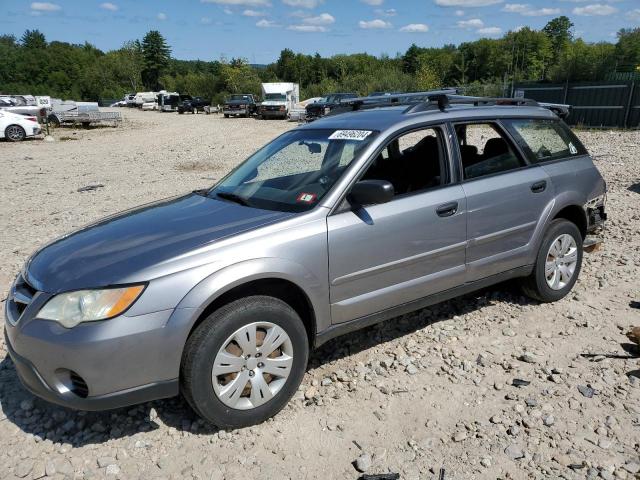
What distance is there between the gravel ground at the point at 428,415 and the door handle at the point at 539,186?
1080mm

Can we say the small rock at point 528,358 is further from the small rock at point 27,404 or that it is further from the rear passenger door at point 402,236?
the small rock at point 27,404

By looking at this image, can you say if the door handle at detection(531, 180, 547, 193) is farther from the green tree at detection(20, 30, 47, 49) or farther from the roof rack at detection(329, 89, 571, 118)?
the green tree at detection(20, 30, 47, 49)

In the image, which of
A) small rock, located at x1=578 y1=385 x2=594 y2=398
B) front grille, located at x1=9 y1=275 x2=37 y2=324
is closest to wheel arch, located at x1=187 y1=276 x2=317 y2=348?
front grille, located at x1=9 y1=275 x2=37 y2=324

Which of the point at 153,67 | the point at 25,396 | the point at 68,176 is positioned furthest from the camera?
the point at 153,67

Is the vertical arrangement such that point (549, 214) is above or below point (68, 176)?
above

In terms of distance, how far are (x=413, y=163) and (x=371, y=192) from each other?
0.99 m

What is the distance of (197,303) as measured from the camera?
2.69m

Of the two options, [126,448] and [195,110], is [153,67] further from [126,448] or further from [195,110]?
[126,448]

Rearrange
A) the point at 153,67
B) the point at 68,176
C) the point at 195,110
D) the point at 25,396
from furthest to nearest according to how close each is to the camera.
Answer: the point at 153,67 < the point at 195,110 < the point at 68,176 < the point at 25,396

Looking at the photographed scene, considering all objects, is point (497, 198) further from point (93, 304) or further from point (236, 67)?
point (236, 67)

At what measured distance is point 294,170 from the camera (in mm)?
4262

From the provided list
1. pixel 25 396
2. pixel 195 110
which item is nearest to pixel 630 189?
pixel 25 396

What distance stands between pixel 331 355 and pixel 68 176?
38.4 ft

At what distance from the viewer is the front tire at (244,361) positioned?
2.76m
